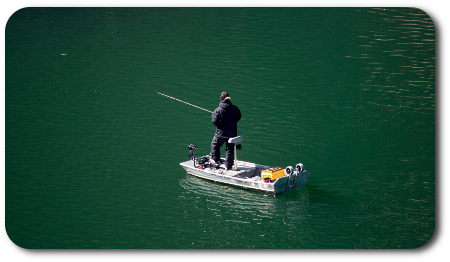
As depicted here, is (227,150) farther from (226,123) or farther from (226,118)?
(226,118)

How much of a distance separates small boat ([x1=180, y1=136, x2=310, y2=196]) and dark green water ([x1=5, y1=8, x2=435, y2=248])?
0.30m

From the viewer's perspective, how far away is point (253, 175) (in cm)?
1599

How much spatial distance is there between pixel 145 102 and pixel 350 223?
1152 cm

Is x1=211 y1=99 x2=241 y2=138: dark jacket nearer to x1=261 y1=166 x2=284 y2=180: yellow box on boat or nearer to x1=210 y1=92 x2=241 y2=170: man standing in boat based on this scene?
x1=210 y1=92 x2=241 y2=170: man standing in boat

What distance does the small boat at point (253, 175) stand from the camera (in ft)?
48.3

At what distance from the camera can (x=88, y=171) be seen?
16516 millimetres

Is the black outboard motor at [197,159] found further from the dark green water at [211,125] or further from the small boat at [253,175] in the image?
the dark green water at [211,125]

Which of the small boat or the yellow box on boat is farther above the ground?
the yellow box on boat

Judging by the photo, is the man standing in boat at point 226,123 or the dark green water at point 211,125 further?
the man standing in boat at point 226,123

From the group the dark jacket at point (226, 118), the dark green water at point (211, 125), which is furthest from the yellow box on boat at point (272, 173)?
the dark jacket at point (226, 118)

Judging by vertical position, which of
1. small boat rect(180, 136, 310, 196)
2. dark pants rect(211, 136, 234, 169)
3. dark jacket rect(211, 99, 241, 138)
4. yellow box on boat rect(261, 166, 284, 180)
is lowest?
small boat rect(180, 136, 310, 196)

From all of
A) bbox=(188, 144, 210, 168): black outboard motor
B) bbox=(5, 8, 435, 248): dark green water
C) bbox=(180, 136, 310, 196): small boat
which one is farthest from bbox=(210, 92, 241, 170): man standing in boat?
bbox=(5, 8, 435, 248): dark green water

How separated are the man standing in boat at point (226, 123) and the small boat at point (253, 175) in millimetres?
251

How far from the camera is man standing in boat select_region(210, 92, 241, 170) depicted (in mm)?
15453
